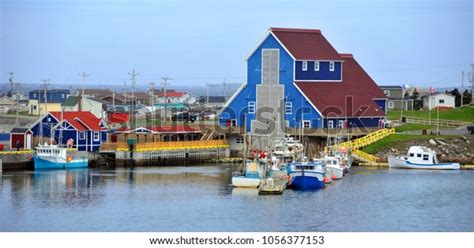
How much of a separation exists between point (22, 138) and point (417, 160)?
18.2 metres

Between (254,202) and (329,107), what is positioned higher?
(329,107)

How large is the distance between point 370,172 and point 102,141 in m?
13.1

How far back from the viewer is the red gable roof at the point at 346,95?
55281 mm

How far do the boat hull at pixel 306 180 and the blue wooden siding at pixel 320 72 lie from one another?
13.5m

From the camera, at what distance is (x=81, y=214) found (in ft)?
117

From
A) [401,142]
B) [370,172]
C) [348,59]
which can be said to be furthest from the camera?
[348,59]

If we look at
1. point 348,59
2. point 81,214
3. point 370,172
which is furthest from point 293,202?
point 348,59

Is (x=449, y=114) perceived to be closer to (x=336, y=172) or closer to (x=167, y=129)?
(x=167, y=129)

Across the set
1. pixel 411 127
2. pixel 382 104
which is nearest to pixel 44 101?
pixel 382 104

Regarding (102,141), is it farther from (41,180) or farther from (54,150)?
(41,180)

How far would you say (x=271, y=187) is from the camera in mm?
41094

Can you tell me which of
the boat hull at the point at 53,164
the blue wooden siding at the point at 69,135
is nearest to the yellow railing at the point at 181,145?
the blue wooden siding at the point at 69,135

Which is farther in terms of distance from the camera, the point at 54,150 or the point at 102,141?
the point at 102,141

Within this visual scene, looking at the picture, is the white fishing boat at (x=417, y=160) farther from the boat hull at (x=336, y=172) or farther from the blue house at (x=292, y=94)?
the boat hull at (x=336, y=172)
